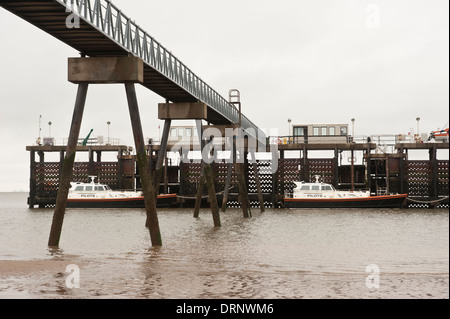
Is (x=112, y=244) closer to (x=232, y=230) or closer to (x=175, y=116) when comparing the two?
(x=232, y=230)

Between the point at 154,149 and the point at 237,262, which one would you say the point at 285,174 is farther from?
the point at 237,262

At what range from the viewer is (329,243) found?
22.0 meters

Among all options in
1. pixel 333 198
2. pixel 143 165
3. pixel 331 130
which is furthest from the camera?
pixel 331 130

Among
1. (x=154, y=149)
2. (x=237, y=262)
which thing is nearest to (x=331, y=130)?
(x=154, y=149)

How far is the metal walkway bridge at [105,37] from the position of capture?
1631 cm

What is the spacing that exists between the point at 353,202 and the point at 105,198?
21.2 meters

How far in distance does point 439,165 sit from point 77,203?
105ft

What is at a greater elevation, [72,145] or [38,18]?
[38,18]

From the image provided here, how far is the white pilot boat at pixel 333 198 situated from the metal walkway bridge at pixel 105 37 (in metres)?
21.2

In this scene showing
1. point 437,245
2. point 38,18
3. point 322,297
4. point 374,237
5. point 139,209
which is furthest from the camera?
point 139,209

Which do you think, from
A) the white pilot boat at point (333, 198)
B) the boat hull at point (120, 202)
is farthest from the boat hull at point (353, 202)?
the boat hull at point (120, 202)

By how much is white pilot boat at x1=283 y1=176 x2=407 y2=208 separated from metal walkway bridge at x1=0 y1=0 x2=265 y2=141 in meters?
21.2

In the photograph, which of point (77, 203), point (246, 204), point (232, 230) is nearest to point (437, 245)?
point (232, 230)

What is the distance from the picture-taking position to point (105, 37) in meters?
18.8
